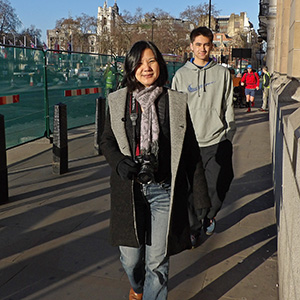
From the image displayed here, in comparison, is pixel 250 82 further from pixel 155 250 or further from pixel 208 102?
pixel 155 250

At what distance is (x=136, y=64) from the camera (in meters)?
2.48

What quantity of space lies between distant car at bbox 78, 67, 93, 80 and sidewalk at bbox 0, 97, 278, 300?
459cm

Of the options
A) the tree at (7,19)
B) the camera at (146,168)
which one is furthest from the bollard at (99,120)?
the tree at (7,19)

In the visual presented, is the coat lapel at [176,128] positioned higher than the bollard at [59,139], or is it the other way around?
the coat lapel at [176,128]

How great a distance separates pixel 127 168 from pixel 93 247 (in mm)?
1808

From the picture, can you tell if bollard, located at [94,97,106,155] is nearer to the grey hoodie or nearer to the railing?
the railing

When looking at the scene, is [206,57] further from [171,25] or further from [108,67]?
[171,25]

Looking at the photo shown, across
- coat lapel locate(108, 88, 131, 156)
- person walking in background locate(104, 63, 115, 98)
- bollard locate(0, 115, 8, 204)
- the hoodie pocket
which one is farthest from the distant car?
coat lapel locate(108, 88, 131, 156)

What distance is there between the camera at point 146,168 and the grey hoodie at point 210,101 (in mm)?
1546

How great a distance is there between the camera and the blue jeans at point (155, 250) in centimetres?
253

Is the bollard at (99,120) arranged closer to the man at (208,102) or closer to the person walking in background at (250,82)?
the man at (208,102)

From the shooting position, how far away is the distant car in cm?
1063

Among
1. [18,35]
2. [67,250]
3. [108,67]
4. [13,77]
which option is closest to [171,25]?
[18,35]

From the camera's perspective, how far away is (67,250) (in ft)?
12.4
